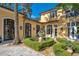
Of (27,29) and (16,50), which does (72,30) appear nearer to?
(27,29)

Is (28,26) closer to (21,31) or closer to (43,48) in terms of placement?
(21,31)

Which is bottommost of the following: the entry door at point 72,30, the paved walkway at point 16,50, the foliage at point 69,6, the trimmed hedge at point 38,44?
the paved walkway at point 16,50

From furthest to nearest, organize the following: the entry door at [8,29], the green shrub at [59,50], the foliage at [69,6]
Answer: the entry door at [8,29]
the foliage at [69,6]
the green shrub at [59,50]

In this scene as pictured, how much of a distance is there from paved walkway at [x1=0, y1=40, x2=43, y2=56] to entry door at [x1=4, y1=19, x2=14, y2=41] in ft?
0.71

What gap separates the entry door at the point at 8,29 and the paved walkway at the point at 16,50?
217 mm

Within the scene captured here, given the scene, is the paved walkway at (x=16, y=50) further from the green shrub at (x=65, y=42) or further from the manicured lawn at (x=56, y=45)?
the green shrub at (x=65, y=42)

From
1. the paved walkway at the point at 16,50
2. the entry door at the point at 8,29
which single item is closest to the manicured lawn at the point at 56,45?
the paved walkway at the point at 16,50

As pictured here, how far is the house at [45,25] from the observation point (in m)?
4.32

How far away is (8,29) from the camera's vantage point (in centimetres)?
449

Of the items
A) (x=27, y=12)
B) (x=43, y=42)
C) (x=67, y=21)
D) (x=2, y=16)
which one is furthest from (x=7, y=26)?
(x=67, y=21)

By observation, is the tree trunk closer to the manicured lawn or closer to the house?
the house

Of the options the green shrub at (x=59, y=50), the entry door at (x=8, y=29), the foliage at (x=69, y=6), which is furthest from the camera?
the entry door at (x=8, y=29)

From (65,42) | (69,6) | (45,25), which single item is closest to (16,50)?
(45,25)

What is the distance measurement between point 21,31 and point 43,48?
68cm
